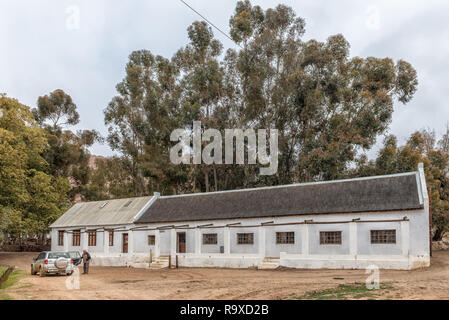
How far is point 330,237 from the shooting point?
27.7 meters

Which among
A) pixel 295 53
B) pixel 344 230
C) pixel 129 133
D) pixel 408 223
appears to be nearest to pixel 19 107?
pixel 129 133

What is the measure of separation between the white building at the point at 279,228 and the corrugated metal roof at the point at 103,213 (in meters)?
0.15

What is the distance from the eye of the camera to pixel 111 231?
39.2 metres

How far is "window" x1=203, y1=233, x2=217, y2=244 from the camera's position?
32688mm

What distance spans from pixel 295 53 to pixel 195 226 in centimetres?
2249

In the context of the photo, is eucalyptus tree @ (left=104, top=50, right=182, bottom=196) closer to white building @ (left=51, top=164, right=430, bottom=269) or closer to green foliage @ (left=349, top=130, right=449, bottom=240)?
white building @ (left=51, top=164, right=430, bottom=269)

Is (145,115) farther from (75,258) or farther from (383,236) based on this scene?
(383,236)

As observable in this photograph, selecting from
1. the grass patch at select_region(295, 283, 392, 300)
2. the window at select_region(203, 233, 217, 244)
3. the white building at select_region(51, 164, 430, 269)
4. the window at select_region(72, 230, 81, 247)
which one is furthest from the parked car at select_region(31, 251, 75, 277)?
the window at select_region(72, 230, 81, 247)

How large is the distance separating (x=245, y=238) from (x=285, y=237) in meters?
2.99

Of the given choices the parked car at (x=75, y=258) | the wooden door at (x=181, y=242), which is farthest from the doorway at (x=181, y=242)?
the parked car at (x=75, y=258)

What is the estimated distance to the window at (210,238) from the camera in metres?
32.7

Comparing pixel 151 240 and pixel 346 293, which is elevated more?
pixel 151 240

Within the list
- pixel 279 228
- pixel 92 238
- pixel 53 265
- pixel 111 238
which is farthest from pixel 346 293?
pixel 92 238

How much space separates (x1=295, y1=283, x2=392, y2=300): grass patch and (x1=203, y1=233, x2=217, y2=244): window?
15.5 metres
